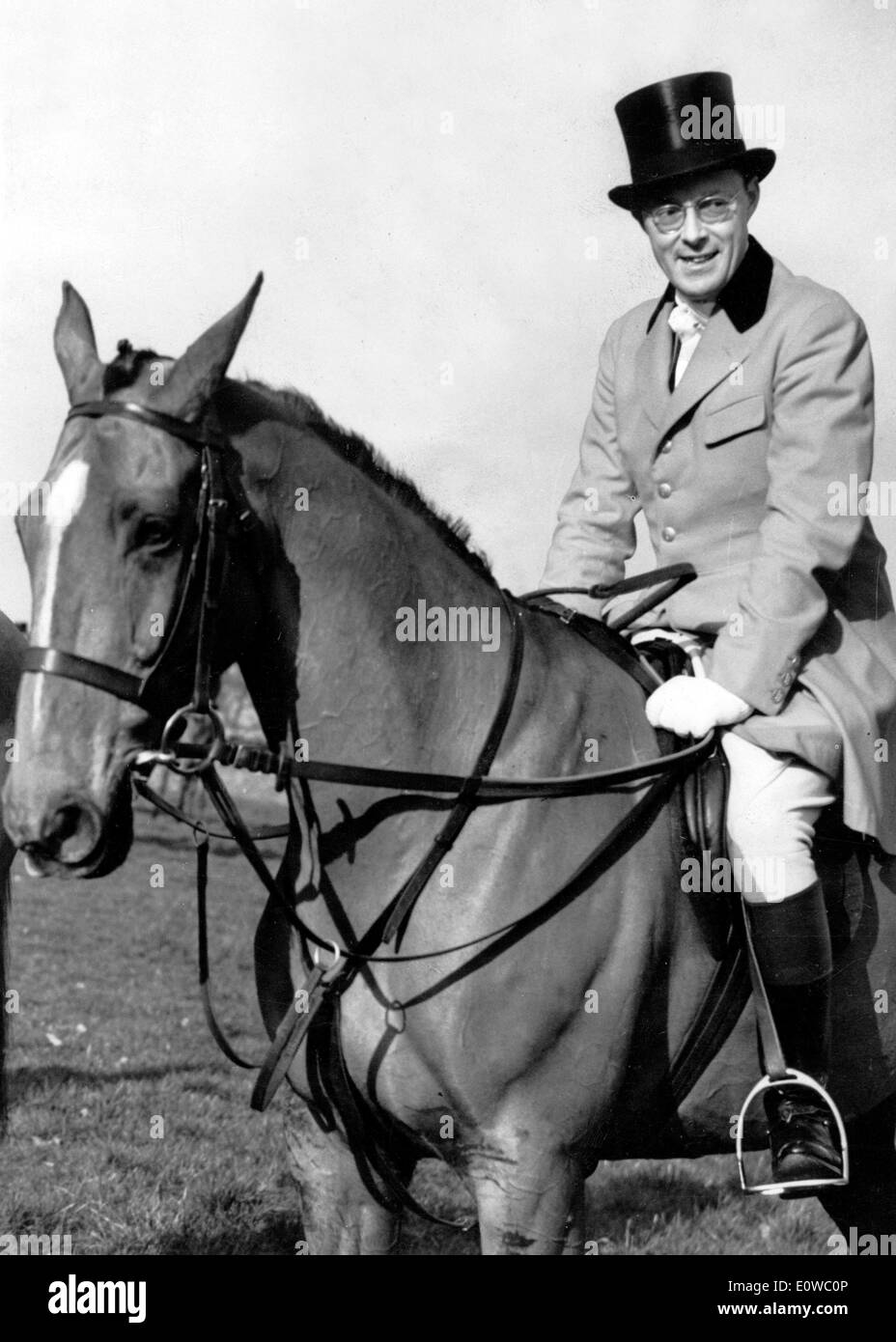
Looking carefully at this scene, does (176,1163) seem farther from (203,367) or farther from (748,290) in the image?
(748,290)

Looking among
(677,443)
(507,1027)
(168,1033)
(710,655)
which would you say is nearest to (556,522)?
(677,443)

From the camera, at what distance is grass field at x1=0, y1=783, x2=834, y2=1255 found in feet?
19.6

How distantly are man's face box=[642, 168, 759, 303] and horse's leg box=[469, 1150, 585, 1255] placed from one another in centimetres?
249

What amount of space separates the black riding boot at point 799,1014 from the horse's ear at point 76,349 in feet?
7.07

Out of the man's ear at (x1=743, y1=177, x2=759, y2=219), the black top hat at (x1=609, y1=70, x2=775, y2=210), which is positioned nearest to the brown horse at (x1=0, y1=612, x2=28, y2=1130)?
the black top hat at (x1=609, y1=70, x2=775, y2=210)

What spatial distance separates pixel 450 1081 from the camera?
3.55 meters

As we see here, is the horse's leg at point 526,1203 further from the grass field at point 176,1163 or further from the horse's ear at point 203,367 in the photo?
the horse's ear at point 203,367

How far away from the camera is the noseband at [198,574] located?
130 inches

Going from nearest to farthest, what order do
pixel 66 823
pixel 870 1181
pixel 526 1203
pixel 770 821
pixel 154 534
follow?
1. pixel 66 823
2. pixel 154 534
3. pixel 526 1203
4. pixel 770 821
5. pixel 870 1181

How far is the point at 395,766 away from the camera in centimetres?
372

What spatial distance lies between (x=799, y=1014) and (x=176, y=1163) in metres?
3.69

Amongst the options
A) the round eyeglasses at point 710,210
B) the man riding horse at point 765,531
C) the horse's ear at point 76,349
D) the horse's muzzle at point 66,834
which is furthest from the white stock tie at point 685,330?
the horse's muzzle at point 66,834

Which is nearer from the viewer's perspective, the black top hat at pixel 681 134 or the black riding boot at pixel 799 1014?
the black riding boot at pixel 799 1014

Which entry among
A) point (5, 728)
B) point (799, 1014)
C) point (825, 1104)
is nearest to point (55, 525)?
point (799, 1014)
